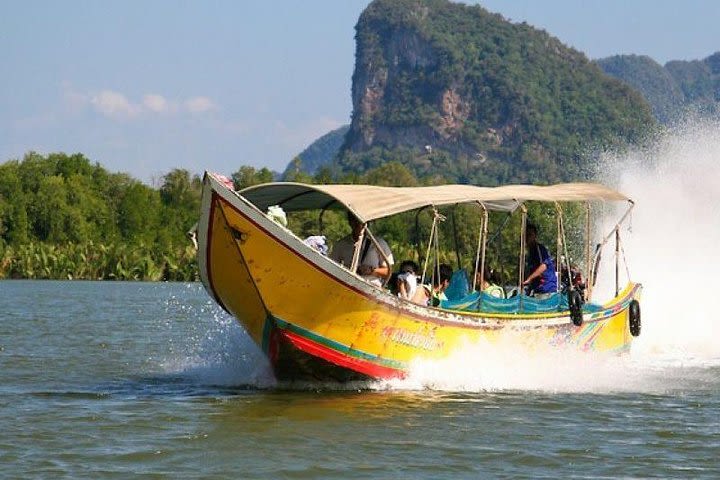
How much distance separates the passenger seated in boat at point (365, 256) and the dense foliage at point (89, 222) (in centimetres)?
4845

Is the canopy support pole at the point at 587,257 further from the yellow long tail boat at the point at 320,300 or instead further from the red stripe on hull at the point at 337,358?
the red stripe on hull at the point at 337,358

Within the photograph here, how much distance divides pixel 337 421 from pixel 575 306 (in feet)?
17.4

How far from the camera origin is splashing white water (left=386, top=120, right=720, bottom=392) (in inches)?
599

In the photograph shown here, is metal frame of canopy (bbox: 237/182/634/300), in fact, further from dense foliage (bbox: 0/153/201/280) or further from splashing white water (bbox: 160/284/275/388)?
dense foliage (bbox: 0/153/201/280)

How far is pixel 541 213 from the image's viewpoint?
184 feet

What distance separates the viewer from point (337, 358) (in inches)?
537

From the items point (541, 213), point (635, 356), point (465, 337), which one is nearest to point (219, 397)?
point (465, 337)

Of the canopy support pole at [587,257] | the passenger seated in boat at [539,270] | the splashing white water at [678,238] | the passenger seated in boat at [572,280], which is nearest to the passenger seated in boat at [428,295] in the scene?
the passenger seated in boat at [539,270]

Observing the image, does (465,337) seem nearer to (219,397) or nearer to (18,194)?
(219,397)

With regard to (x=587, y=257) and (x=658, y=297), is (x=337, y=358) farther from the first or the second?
(x=658, y=297)

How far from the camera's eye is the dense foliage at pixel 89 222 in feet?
208

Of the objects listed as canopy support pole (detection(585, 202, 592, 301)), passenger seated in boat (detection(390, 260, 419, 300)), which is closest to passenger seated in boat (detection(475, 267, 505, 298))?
passenger seated in boat (detection(390, 260, 419, 300))

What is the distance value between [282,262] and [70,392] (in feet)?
10.7

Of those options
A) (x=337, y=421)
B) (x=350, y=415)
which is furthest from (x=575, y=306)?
(x=337, y=421)
